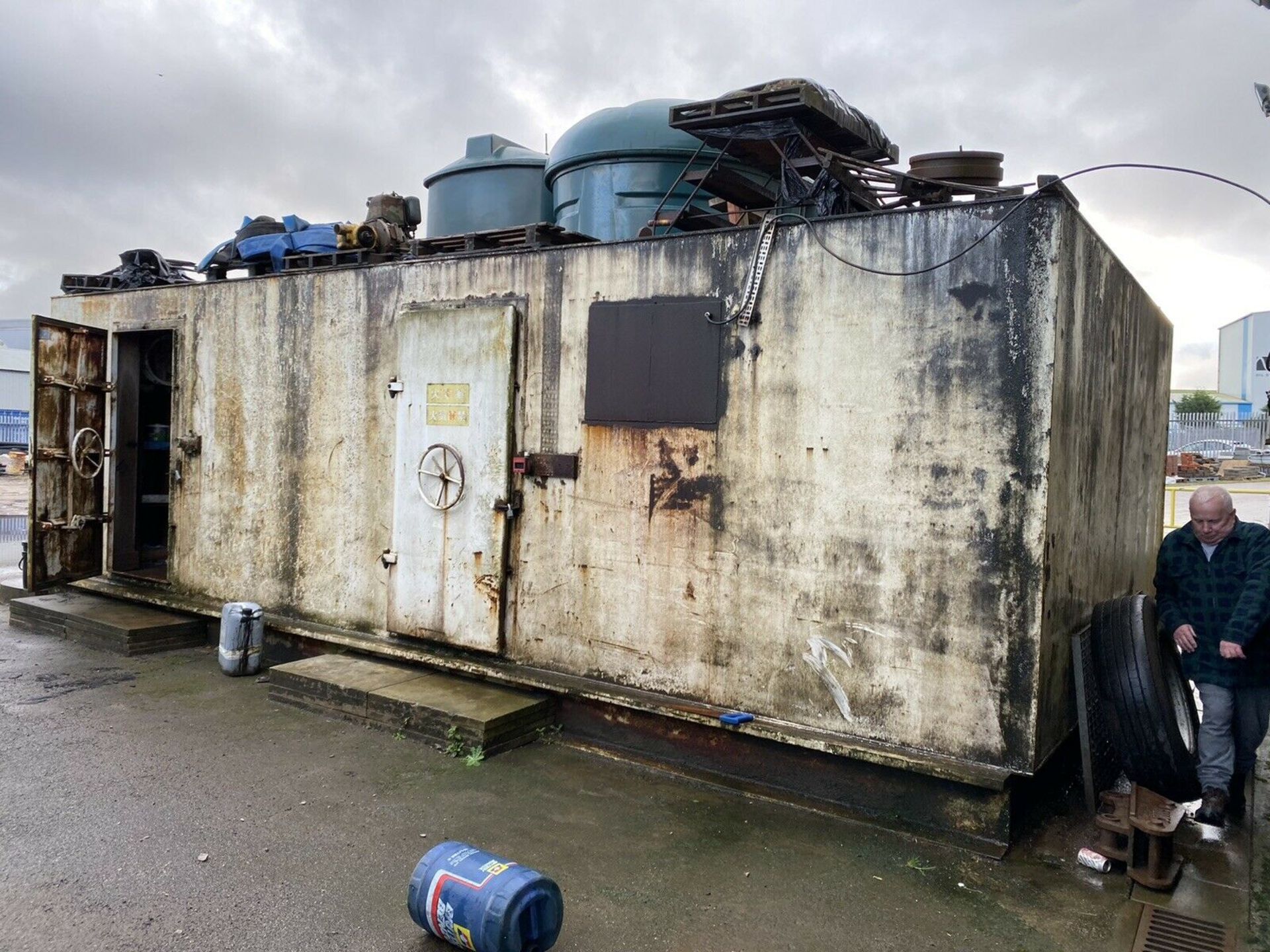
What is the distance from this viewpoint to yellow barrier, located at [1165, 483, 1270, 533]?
36.6 ft

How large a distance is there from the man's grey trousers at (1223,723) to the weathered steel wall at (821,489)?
0.69m

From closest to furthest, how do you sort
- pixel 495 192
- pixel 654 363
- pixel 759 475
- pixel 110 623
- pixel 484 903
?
1. pixel 484 903
2. pixel 759 475
3. pixel 654 363
4. pixel 110 623
5. pixel 495 192

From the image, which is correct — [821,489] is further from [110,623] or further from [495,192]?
[110,623]

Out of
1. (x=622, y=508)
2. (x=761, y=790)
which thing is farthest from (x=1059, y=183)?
(x=761, y=790)

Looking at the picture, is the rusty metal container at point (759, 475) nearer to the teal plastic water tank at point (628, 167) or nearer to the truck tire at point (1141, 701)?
the truck tire at point (1141, 701)

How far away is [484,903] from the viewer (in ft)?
9.91

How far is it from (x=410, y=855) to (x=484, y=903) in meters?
1.07

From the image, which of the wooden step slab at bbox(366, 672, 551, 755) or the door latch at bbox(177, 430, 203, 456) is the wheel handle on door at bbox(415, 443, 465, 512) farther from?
the door latch at bbox(177, 430, 203, 456)

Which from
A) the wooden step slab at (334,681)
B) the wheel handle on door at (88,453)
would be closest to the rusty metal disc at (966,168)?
the wooden step slab at (334,681)

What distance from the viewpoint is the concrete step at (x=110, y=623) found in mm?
7125

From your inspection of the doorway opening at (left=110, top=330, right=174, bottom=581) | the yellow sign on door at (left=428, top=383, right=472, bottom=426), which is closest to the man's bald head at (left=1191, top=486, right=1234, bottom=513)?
the yellow sign on door at (left=428, top=383, right=472, bottom=426)

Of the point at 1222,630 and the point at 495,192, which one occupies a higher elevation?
the point at 495,192

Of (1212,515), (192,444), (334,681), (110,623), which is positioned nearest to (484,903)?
(334,681)

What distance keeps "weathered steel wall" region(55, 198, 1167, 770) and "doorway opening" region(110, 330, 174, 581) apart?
10.6 feet
